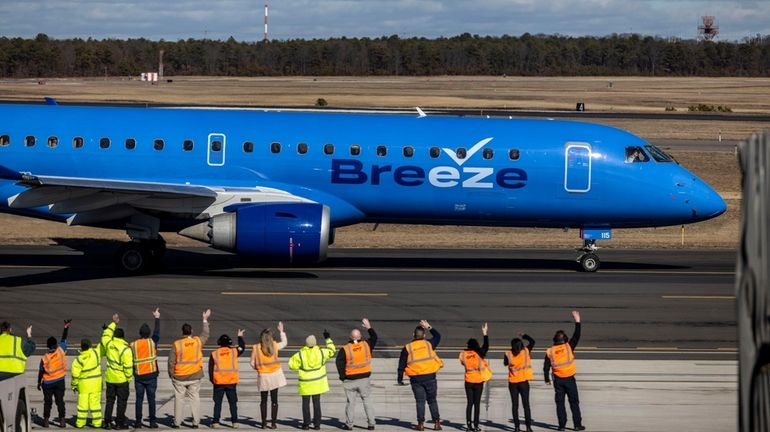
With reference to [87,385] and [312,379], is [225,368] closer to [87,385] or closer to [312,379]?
[312,379]

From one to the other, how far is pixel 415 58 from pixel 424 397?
154584 millimetres

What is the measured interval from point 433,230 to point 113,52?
137433 mm

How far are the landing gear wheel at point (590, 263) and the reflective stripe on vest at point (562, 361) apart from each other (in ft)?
42.9

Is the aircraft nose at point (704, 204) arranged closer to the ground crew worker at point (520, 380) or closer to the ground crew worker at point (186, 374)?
the ground crew worker at point (520, 380)

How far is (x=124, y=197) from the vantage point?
25344mm

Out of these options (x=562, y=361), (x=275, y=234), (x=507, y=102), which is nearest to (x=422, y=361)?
(x=562, y=361)

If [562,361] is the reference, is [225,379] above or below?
below

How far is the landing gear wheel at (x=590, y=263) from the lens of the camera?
91.0 feet

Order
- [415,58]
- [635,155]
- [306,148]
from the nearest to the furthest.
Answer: [306,148] → [635,155] → [415,58]

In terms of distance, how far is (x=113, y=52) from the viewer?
164500 mm

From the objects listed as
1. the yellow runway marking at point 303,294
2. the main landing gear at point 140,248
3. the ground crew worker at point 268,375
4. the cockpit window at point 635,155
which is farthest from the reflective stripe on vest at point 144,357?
the cockpit window at point 635,155

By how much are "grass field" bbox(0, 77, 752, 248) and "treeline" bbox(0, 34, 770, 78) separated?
790 inches

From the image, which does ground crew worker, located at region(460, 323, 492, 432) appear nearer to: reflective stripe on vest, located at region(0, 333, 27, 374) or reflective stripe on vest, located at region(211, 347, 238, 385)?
reflective stripe on vest, located at region(211, 347, 238, 385)

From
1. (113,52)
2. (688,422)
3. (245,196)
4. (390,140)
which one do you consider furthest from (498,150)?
(113,52)
